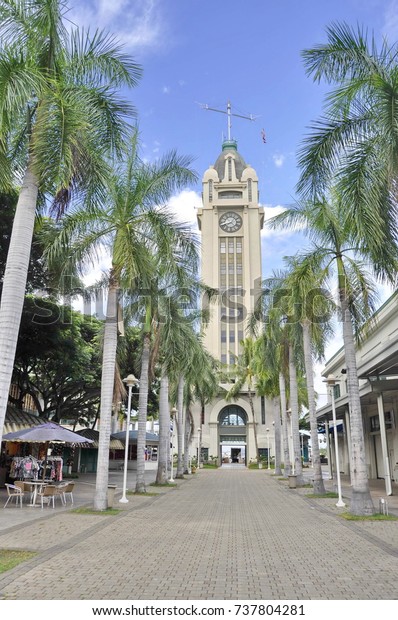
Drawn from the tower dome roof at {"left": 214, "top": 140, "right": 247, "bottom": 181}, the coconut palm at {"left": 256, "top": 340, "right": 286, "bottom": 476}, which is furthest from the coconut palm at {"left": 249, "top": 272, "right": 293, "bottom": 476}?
the tower dome roof at {"left": 214, "top": 140, "right": 247, "bottom": 181}

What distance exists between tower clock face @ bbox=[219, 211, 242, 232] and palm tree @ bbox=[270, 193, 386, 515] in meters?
66.1

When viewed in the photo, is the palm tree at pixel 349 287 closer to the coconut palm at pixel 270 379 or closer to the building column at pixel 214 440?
the coconut palm at pixel 270 379

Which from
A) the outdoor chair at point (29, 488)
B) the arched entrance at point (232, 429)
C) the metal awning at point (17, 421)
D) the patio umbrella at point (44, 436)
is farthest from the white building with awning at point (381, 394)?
the arched entrance at point (232, 429)

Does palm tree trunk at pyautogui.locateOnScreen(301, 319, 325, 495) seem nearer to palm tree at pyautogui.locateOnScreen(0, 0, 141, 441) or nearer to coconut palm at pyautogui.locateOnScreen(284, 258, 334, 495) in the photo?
coconut palm at pyautogui.locateOnScreen(284, 258, 334, 495)

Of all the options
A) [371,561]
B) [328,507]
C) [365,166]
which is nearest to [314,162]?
[365,166]

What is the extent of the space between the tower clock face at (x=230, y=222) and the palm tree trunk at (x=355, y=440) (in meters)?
68.2

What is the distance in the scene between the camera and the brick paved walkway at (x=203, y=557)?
21.0 ft

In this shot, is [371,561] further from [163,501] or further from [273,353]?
[273,353]

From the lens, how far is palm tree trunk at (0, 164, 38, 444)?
8664 mm

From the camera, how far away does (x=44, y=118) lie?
978 cm

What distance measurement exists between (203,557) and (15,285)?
5764 millimetres

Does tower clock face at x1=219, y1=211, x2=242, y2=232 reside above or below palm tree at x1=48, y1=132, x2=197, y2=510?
above

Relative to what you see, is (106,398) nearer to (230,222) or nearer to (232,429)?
(232,429)

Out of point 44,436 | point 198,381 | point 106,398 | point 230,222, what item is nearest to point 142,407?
point 44,436
